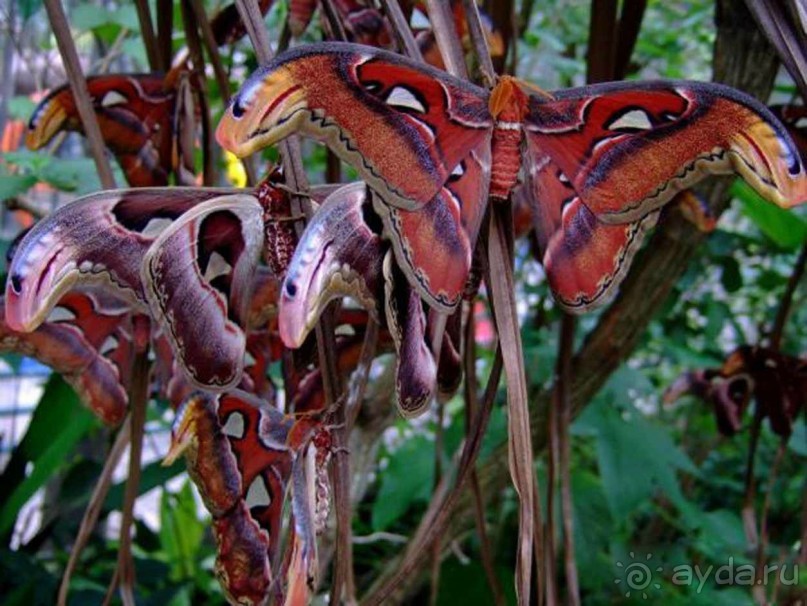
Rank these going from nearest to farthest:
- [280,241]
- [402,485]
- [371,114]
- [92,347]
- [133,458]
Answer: [371,114], [280,241], [133,458], [92,347], [402,485]

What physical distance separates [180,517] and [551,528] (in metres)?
A: 1.04

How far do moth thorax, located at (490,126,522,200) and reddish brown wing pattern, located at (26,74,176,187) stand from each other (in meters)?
0.35

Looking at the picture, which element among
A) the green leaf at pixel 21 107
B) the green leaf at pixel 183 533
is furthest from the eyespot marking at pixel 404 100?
the green leaf at pixel 183 533

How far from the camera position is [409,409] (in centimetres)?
32

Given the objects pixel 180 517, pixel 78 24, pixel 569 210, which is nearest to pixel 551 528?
pixel 569 210

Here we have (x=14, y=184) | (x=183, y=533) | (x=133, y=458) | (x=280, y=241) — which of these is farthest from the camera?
(x=183, y=533)

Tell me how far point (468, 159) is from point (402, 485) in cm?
85

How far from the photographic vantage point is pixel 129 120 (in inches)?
25.0

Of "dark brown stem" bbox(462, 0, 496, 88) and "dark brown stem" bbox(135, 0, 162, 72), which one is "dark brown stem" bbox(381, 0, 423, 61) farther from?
"dark brown stem" bbox(135, 0, 162, 72)

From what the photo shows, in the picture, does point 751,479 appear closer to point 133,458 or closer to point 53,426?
point 133,458

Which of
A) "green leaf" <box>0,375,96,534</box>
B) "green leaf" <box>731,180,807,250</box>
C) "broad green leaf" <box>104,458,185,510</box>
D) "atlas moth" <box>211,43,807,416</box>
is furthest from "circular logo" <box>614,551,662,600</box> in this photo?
"atlas moth" <box>211,43,807,416</box>

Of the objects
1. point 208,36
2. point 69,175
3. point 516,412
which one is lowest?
point 516,412

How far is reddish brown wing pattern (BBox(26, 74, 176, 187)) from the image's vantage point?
613mm

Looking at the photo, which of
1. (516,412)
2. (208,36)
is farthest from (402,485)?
(516,412)
